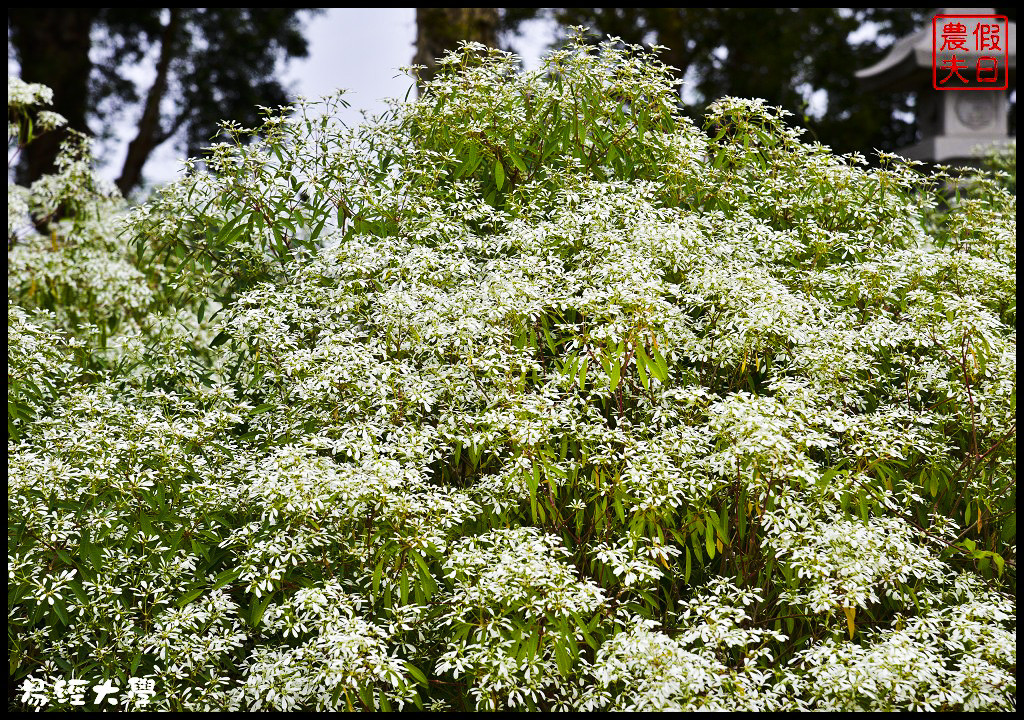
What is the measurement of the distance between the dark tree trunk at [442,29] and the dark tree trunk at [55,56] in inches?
262

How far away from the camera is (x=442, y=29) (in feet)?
23.8

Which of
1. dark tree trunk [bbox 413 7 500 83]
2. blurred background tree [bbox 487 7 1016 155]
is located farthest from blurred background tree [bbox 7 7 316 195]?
dark tree trunk [bbox 413 7 500 83]

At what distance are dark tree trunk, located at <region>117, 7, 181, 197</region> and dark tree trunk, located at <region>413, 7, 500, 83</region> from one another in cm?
693

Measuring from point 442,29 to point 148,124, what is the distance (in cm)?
715

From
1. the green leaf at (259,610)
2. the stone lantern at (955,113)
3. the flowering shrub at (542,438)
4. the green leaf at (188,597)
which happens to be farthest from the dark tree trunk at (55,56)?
the green leaf at (259,610)

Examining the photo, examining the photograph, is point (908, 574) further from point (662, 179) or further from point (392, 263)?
point (392, 263)

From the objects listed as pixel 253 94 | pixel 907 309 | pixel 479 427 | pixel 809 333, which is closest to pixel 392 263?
pixel 479 427

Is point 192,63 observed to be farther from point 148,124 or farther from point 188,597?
point 188,597

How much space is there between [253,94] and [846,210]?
12.2 metres

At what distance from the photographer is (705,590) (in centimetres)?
Result: 335

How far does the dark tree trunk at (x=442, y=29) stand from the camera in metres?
7.24

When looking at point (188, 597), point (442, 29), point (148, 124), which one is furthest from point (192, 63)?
point (188, 597)

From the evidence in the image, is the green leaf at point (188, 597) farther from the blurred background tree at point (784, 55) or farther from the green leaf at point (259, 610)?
the blurred background tree at point (784, 55)

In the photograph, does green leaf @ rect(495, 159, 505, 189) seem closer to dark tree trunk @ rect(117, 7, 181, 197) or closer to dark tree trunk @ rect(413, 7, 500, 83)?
dark tree trunk @ rect(413, 7, 500, 83)
